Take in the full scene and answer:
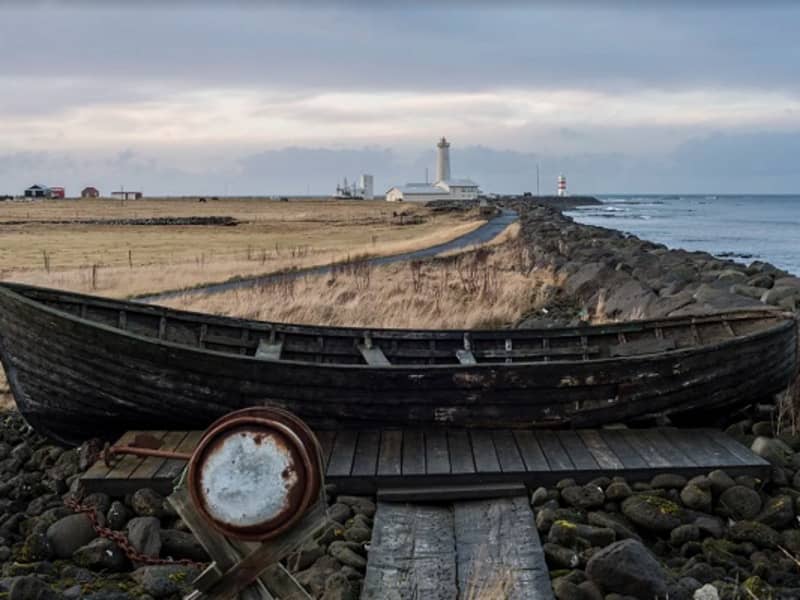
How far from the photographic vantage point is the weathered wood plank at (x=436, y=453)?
6711 mm

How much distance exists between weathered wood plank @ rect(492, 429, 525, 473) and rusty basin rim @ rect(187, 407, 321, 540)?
406 centimetres

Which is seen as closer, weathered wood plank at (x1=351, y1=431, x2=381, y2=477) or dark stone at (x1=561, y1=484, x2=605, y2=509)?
dark stone at (x1=561, y1=484, x2=605, y2=509)

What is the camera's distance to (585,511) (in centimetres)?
636

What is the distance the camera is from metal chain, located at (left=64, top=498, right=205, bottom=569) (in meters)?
5.68

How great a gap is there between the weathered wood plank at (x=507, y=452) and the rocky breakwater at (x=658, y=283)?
3.84 meters

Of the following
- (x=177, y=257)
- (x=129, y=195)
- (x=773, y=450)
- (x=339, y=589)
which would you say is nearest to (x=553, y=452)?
(x=773, y=450)

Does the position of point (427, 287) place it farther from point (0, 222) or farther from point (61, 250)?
point (0, 222)

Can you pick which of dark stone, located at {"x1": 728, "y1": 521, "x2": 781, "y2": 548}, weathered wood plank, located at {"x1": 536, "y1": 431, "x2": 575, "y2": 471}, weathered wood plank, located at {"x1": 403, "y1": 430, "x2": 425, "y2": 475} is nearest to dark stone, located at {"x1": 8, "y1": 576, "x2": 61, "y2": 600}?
weathered wood plank, located at {"x1": 403, "y1": 430, "x2": 425, "y2": 475}

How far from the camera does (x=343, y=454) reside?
7.14m

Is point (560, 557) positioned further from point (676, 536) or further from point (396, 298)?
point (396, 298)

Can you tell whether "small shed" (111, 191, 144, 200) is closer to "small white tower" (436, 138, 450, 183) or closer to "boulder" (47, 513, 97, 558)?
"small white tower" (436, 138, 450, 183)

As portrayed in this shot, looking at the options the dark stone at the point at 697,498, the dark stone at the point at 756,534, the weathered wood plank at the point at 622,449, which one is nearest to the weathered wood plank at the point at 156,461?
the weathered wood plank at the point at 622,449

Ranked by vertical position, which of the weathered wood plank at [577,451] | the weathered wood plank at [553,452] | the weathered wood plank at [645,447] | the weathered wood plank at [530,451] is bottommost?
the weathered wood plank at [645,447]

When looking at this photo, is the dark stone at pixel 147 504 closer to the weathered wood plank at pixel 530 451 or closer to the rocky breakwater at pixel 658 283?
the weathered wood plank at pixel 530 451
